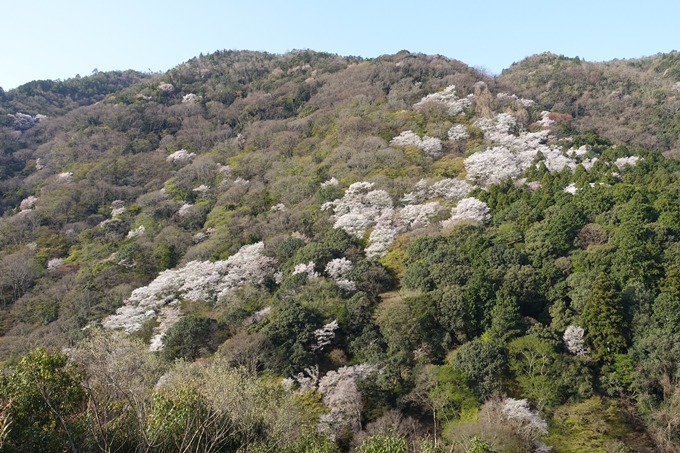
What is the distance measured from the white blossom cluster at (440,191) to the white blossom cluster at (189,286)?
1441 cm

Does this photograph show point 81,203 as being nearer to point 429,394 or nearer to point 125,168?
point 125,168

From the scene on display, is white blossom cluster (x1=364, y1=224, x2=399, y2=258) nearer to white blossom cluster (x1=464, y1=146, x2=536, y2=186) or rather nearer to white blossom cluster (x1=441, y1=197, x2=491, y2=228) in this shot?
white blossom cluster (x1=441, y1=197, x2=491, y2=228)

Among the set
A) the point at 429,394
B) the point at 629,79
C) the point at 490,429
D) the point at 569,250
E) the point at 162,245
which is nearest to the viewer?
the point at 490,429

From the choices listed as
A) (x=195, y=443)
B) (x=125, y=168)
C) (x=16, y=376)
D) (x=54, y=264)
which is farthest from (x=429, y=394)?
(x=125, y=168)

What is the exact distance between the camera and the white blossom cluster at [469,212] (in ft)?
141

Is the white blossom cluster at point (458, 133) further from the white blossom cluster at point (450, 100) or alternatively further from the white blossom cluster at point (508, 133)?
the white blossom cluster at point (450, 100)

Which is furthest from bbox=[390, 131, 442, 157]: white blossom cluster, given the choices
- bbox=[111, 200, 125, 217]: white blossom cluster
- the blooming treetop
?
bbox=[111, 200, 125, 217]: white blossom cluster

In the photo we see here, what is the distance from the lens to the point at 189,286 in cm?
4188

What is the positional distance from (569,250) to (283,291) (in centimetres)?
2029

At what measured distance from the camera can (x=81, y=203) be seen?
60.7 metres

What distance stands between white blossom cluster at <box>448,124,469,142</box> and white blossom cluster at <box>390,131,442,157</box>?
2216 mm

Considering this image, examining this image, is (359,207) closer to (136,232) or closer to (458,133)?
(458,133)

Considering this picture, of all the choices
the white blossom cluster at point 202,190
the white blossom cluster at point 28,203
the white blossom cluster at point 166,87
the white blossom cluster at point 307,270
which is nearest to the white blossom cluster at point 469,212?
the white blossom cluster at point 307,270

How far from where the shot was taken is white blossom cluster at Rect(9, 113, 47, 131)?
8425cm
